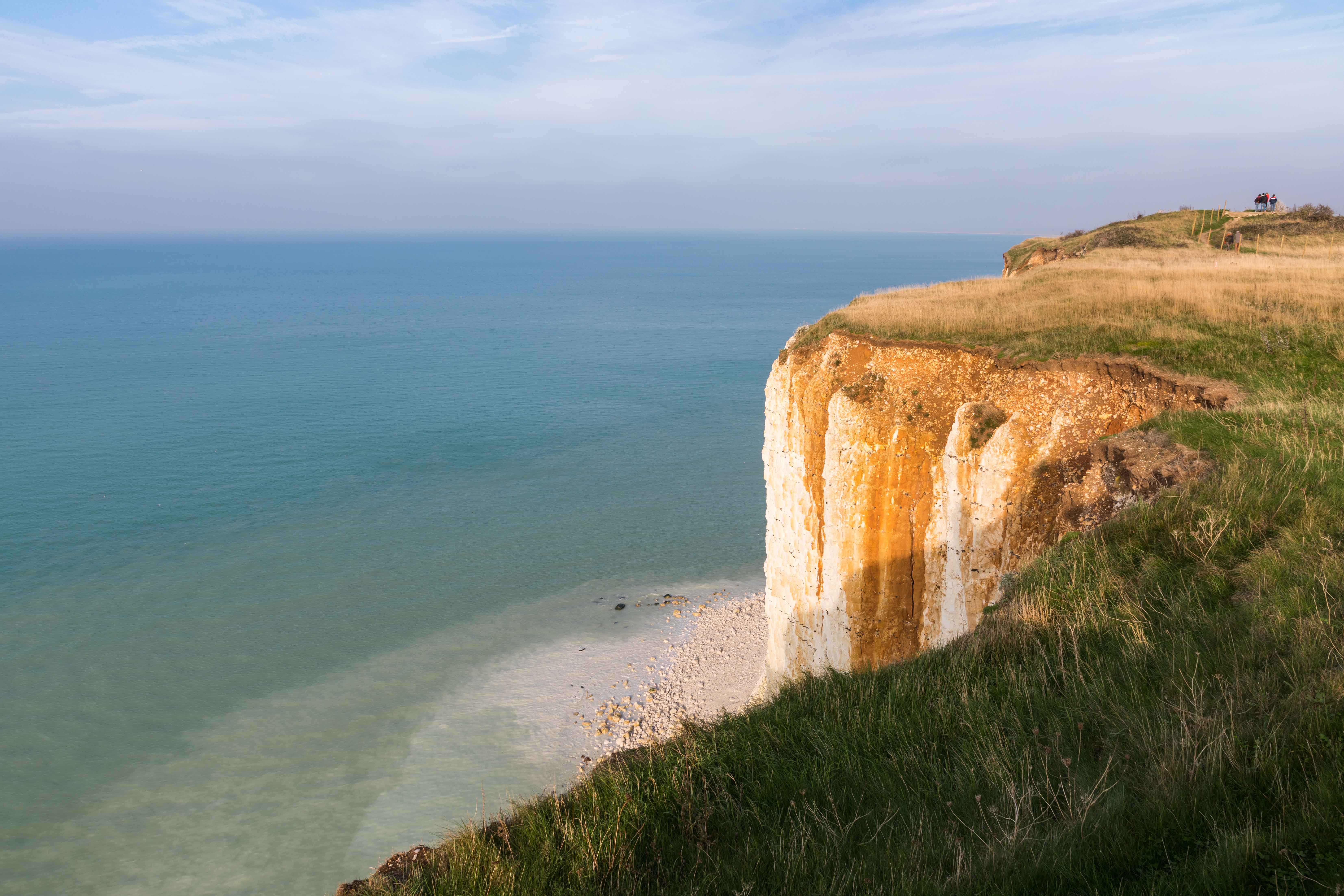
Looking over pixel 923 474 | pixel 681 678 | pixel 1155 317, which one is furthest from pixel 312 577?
pixel 1155 317

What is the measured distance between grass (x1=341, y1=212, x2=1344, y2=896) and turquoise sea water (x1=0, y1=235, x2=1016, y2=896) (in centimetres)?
322

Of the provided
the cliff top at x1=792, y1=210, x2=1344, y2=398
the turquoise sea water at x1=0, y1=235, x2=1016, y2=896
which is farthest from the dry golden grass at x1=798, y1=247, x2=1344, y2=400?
the turquoise sea water at x1=0, y1=235, x2=1016, y2=896

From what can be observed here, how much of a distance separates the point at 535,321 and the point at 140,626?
90203 mm

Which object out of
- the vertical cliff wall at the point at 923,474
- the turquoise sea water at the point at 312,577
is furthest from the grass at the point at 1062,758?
the vertical cliff wall at the point at 923,474

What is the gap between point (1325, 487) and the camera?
762cm

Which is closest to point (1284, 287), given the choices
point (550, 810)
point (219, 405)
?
point (550, 810)

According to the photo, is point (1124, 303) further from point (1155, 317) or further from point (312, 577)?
point (312, 577)

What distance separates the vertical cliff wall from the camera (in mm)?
14164

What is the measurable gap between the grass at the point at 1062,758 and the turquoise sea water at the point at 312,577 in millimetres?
3222

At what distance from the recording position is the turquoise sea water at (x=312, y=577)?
70.8 ft

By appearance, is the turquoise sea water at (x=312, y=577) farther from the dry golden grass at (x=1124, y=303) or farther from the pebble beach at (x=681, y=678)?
the dry golden grass at (x=1124, y=303)

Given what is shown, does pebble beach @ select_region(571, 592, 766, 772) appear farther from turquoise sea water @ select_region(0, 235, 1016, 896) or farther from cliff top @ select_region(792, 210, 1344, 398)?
cliff top @ select_region(792, 210, 1344, 398)

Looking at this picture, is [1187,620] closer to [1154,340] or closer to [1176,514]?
[1176,514]

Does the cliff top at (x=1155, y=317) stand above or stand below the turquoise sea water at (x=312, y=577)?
above
